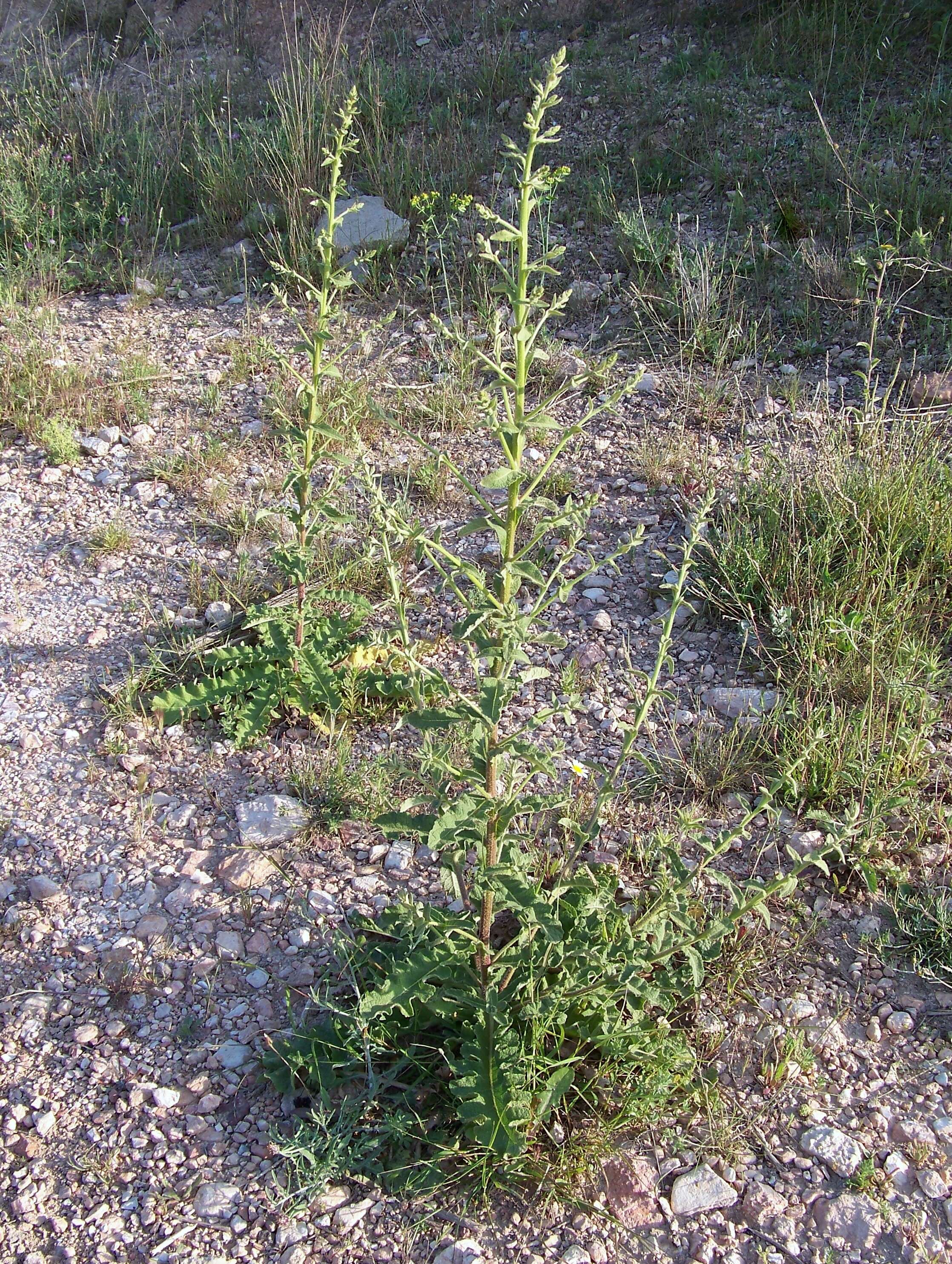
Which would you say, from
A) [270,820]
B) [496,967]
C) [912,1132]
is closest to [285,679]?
[270,820]

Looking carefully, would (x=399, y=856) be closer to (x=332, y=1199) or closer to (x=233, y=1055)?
(x=233, y=1055)

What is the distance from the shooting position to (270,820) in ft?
9.73

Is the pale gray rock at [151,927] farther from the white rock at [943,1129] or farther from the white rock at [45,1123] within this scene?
the white rock at [943,1129]

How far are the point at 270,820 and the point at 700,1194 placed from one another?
4.79 feet

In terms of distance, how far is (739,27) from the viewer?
6898 mm

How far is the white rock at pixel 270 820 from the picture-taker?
2930 millimetres

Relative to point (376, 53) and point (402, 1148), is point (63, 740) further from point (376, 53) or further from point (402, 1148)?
point (376, 53)

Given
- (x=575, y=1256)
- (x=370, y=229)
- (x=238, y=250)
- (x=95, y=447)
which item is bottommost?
(x=575, y=1256)

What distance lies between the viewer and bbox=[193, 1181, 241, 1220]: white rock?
215 centimetres

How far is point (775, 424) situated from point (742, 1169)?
3.03m

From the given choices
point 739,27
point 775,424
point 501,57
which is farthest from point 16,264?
point 739,27

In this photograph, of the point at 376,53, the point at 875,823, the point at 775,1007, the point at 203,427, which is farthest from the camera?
the point at 376,53

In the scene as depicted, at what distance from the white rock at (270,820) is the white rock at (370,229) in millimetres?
3658

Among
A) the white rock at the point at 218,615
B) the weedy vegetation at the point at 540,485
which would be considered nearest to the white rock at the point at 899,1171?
the weedy vegetation at the point at 540,485
